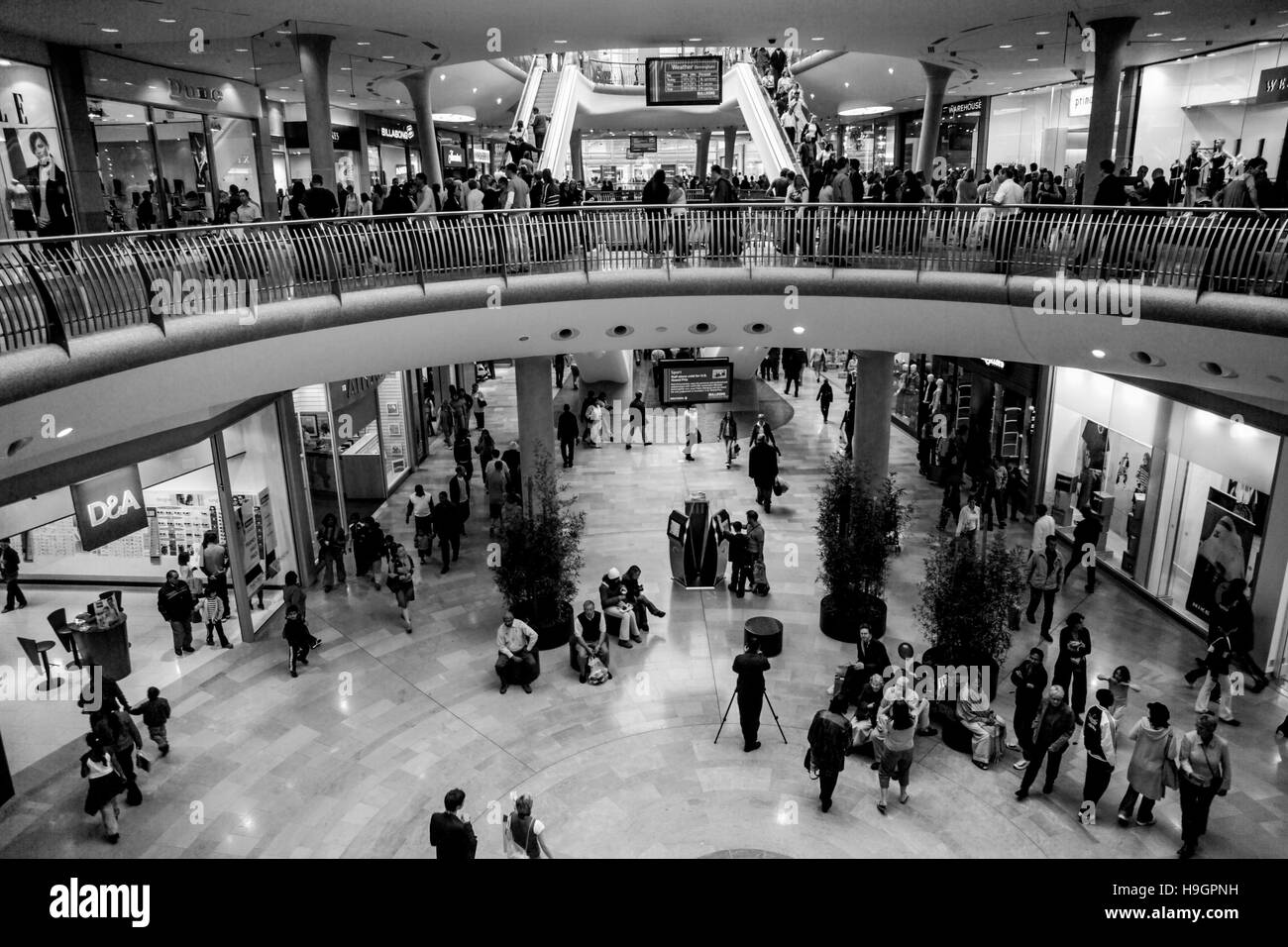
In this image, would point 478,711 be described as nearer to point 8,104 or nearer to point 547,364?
point 547,364

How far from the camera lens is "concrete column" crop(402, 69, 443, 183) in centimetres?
2233

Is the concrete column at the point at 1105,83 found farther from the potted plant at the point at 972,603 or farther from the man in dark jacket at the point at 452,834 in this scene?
the man in dark jacket at the point at 452,834

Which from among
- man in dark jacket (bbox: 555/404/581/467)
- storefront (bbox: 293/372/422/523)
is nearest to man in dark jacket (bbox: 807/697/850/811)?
storefront (bbox: 293/372/422/523)

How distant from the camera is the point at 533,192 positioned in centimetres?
1541

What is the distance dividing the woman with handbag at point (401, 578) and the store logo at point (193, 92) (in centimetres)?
1111

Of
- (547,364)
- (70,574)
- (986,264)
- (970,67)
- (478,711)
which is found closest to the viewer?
(478,711)

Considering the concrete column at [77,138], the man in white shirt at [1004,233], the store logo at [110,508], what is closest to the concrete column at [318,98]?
the concrete column at [77,138]

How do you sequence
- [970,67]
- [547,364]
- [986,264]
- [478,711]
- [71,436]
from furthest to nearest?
[970,67], [547,364], [986,264], [478,711], [71,436]

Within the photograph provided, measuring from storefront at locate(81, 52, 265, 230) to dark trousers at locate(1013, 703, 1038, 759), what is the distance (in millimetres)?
16262

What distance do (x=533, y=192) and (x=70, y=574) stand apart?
10030 mm

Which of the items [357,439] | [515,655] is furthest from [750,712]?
[357,439]

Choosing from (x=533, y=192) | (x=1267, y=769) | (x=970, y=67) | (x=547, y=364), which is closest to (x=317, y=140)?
(x=533, y=192)

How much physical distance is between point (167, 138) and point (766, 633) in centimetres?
1570
